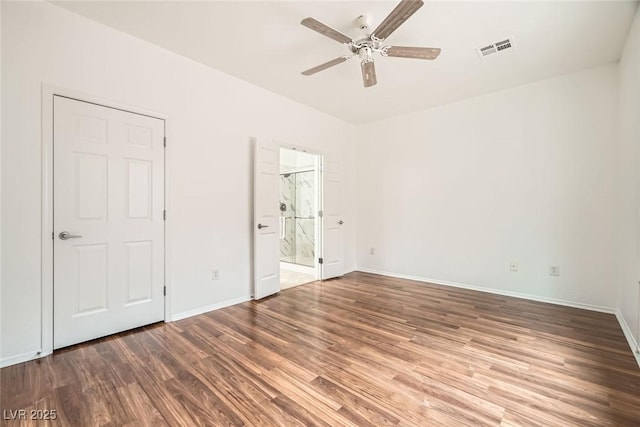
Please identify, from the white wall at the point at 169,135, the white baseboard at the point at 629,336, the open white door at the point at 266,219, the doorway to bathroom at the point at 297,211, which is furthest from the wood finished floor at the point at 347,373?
the doorway to bathroom at the point at 297,211

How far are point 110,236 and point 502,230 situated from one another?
453 cm

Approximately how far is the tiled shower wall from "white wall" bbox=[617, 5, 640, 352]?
4453 millimetres

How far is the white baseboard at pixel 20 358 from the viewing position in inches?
80.0

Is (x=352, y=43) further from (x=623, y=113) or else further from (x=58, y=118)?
(x=623, y=113)

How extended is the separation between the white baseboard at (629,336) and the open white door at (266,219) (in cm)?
344

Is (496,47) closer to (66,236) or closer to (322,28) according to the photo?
(322,28)

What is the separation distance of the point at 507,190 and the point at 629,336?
1.92m

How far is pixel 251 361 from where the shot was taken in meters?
2.13

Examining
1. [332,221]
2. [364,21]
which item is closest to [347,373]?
[364,21]

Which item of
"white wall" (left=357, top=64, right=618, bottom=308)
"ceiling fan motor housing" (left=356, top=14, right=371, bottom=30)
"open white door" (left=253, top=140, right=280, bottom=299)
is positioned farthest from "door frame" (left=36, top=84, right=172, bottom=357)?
"white wall" (left=357, top=64, right=618, bottom=308)

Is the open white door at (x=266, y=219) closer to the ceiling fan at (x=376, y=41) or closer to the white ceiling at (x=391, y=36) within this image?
the white ceiling at (x=391, y=36)

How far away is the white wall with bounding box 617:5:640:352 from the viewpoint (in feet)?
7.59

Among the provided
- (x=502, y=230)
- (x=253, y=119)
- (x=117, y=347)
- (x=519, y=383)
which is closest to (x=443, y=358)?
(x=519, y=383)

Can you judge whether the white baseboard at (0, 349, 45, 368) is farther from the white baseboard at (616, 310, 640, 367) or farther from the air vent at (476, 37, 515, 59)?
the air vent at (476, 37, 515, 59)
